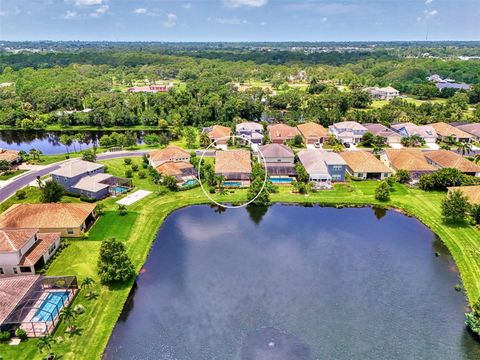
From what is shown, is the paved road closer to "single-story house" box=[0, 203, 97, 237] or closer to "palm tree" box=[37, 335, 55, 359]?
"single-story house" box=[0, 203, 97, 237]

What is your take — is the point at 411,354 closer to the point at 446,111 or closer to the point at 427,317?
the point at 427,317

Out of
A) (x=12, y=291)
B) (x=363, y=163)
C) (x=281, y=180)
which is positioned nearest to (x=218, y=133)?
(x=281, y=180)

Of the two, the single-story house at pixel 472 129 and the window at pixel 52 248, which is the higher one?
the single-story house at pixel 472 129

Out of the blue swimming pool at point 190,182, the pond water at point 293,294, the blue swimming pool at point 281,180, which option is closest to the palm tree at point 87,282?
the pond water at point 293,294

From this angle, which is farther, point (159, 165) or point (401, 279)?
point (159, 165)

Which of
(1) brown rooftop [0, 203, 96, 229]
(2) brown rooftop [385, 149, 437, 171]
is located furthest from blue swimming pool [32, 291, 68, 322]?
(2) brown rooftop [385, 149, 437, 171]

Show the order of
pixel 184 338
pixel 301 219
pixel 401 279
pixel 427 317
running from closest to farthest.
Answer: pixel 184 338
pixel 427 317
pixel 401 279
pixel 301 219

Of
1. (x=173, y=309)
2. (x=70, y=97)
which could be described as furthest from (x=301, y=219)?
(x=70, y=97)

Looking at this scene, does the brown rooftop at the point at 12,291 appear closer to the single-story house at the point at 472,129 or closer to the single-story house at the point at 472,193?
the single-story house at the point at 472,193
